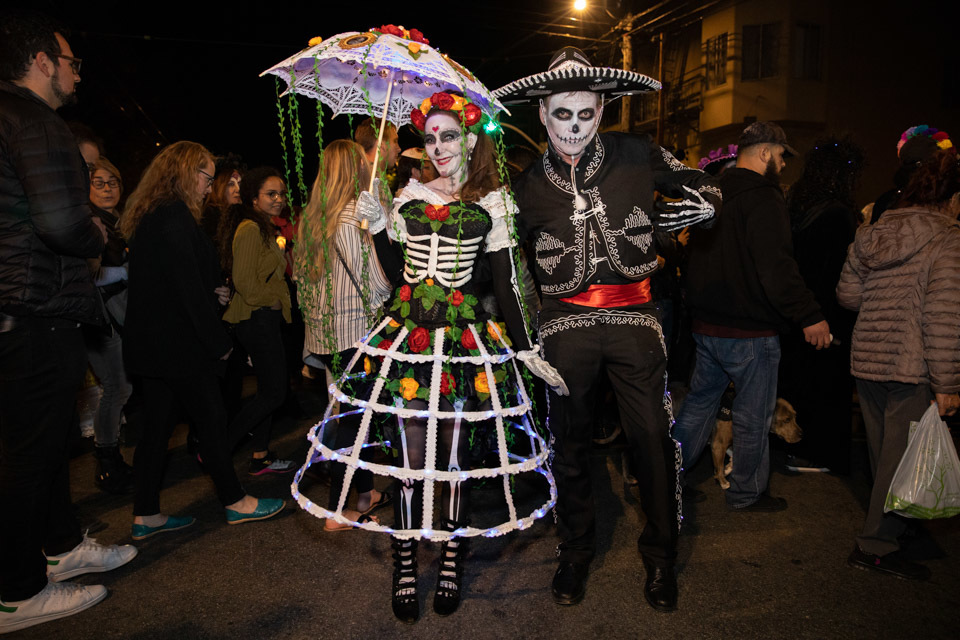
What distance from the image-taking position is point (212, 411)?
12.1 feet

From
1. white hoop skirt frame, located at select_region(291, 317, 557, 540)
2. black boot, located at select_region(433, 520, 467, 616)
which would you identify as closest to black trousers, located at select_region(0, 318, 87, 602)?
white hoop skirt frame, located at select_region(291, 317, 557, 540)

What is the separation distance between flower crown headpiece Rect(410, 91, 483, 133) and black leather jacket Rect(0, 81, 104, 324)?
1.59 metres

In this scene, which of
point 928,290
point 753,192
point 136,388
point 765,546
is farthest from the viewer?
point 136,388

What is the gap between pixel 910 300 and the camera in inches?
129

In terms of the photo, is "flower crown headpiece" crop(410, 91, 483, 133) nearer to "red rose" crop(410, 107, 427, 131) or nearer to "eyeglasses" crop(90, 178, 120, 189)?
"red rose" crop(410, 107, 427, 131)

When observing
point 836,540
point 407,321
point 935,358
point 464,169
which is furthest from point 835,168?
point 407,321

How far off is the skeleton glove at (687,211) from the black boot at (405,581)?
203 cm

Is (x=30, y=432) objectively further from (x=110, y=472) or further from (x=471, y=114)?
(x=471, y=114)

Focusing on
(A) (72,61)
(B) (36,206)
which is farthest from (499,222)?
(A) (72,61)

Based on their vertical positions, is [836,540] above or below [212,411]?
below

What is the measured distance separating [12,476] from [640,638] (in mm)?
2929

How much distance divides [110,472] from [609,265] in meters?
3.95

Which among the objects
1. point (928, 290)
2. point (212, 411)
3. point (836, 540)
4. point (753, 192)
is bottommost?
point (836, 540)

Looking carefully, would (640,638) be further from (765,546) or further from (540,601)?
(765,546)
